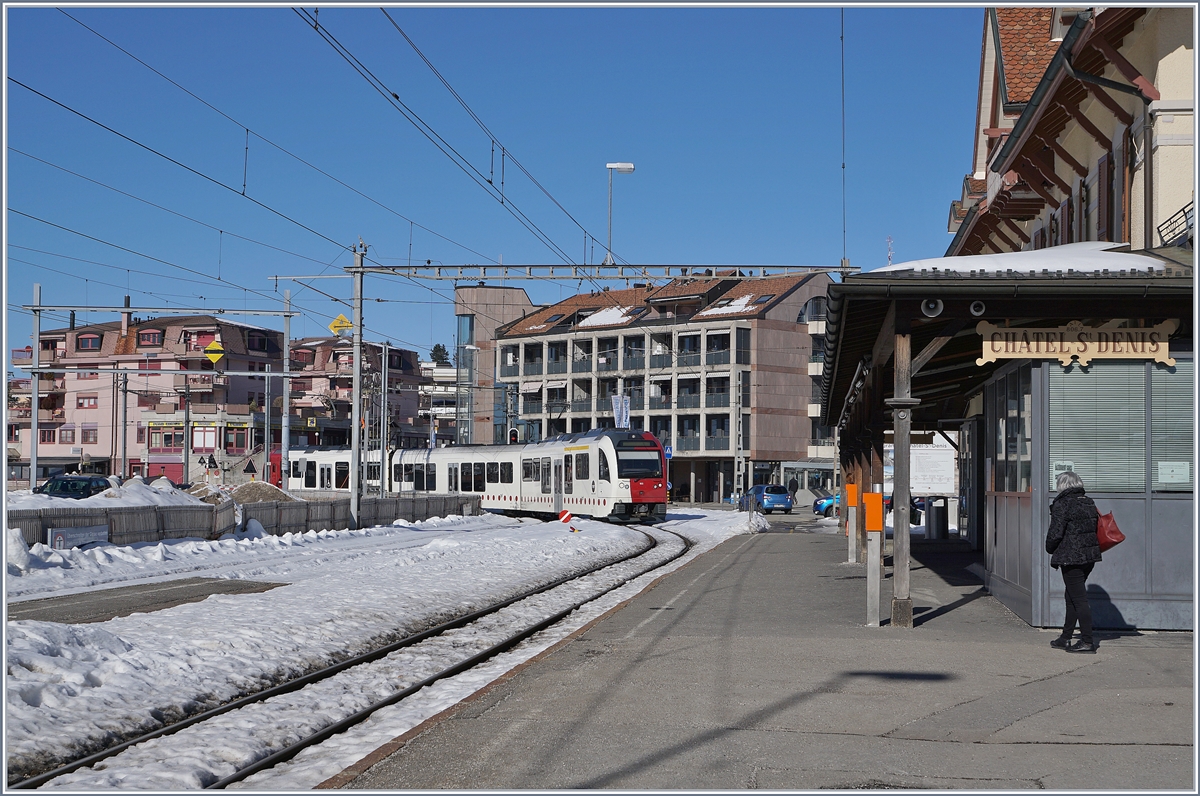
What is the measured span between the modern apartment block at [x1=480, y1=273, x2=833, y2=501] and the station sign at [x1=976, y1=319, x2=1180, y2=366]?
Result: 207ft

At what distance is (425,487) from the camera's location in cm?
5616

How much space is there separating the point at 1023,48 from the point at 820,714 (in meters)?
19.6

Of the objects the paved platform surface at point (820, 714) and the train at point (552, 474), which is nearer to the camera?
the paved platform surface at point (820, 714)

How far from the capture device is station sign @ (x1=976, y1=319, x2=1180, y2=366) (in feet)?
40.3

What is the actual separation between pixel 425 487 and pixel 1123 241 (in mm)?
42292

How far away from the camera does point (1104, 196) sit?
734 inches

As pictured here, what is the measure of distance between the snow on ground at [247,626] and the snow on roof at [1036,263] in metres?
5.62

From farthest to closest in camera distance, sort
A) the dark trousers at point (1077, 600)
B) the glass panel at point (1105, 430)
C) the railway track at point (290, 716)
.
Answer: the glass panel at point (1105, 430) < the dark trousers at point (1077, 600) < the railway track at point (290, 716)

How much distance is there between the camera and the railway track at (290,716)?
7309 millimetres

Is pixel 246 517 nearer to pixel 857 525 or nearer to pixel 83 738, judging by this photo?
pixel 857 525

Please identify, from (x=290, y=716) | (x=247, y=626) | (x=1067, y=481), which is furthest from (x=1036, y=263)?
(x=247, y=626)

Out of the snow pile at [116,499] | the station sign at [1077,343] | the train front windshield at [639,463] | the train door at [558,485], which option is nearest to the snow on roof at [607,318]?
the train door at [558,485]

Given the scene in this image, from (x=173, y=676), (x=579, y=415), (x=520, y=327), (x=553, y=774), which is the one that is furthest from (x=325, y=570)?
(x=520, y=327)

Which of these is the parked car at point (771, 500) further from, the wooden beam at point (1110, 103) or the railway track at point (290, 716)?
the railway track at point (290, 716)
